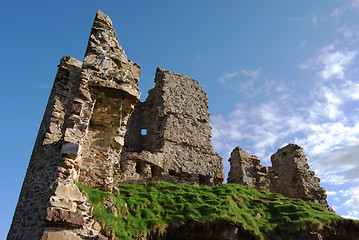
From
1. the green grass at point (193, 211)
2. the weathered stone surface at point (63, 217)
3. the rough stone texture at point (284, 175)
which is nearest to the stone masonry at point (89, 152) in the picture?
the weathered stone surface at point (63, 217)

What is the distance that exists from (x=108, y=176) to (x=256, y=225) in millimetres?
5077

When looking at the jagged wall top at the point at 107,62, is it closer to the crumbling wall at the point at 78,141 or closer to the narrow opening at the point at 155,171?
the crumbling wall at the point at 78,141

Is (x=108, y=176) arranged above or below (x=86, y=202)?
above

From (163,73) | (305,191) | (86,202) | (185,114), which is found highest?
(163,73)

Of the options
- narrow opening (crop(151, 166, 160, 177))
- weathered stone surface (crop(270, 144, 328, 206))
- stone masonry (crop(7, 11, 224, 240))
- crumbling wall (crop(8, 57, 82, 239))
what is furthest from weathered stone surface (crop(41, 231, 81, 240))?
weathered stone surface (crop(270, 144, 328, 206))

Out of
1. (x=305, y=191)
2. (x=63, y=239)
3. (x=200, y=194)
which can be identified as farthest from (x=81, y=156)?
(x=305, y=191)

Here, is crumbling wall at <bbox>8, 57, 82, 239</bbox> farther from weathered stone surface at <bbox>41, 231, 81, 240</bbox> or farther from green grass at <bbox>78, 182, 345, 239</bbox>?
green grass at <bbox>78, 182, 345, 239</bbox>

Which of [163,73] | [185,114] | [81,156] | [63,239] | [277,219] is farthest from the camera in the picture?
[163,73]

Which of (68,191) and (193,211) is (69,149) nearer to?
(68,191)

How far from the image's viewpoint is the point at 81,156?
902 centimetres

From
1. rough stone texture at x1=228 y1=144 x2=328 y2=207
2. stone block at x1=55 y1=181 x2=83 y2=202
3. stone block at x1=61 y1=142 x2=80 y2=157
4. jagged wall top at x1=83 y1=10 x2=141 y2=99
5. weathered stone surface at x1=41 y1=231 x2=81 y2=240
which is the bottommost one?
weathered stone surface at x1=41 y1=231 x2=81 y2=240

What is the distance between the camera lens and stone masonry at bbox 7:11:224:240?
712cm

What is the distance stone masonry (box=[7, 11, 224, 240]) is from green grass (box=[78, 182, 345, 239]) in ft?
2.07

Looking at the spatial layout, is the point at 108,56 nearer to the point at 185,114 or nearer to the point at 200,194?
the point at 200,194
